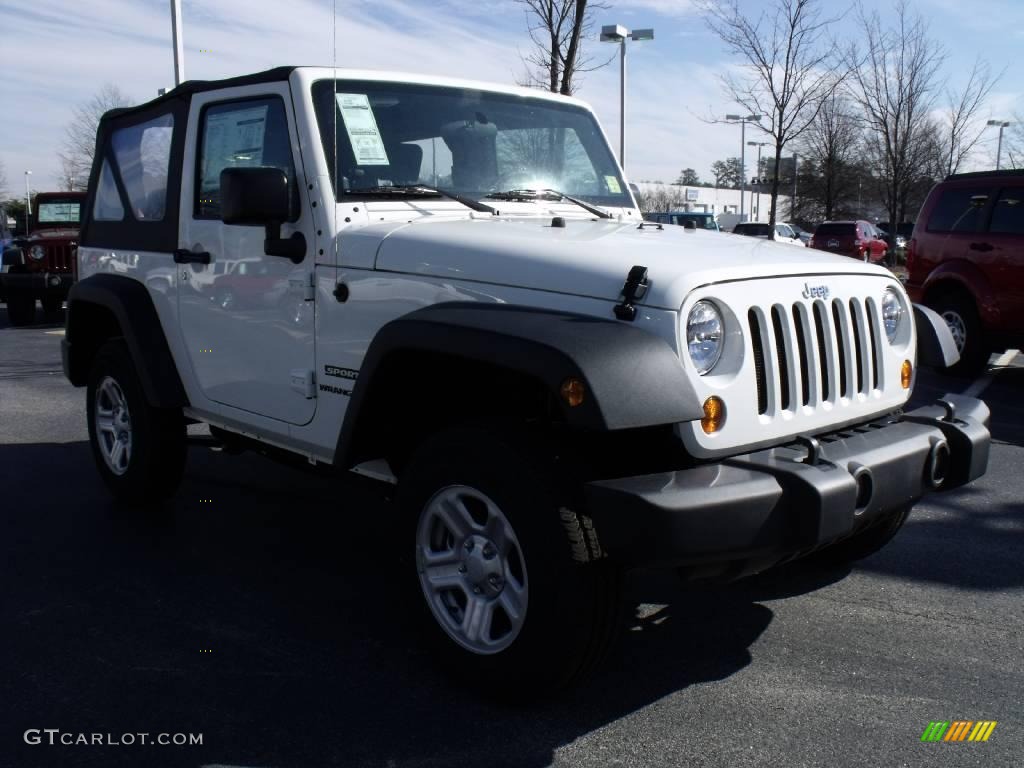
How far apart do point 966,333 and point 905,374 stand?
671 cm

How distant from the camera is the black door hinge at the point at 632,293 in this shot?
2.83m

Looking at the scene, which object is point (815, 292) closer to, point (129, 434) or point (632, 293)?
point (632, 293)

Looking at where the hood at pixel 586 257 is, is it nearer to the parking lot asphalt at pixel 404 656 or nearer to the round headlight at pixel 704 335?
the round headlight at pixel 704 335

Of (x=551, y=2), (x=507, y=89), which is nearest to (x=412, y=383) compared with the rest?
(x=507, y=89)

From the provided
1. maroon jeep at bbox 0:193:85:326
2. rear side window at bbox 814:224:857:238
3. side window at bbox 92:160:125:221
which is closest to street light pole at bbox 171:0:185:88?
maroon jeep at bbox 0:193:85:326

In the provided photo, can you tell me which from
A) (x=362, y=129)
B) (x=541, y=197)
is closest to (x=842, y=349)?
(x=541, y=197)

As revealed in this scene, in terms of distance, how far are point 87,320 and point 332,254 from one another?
8.06 feet

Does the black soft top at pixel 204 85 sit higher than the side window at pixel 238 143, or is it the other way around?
the black soft top at pixel 204 85

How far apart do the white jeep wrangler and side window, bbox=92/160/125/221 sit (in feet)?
1.90

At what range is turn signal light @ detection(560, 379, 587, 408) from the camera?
2637 mm

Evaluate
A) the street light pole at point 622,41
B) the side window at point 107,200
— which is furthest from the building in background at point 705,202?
the side window at point 107,200

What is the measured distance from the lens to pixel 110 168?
540 centimetres

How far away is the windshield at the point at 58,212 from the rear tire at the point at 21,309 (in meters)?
2.07

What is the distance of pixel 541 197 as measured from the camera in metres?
4.24
